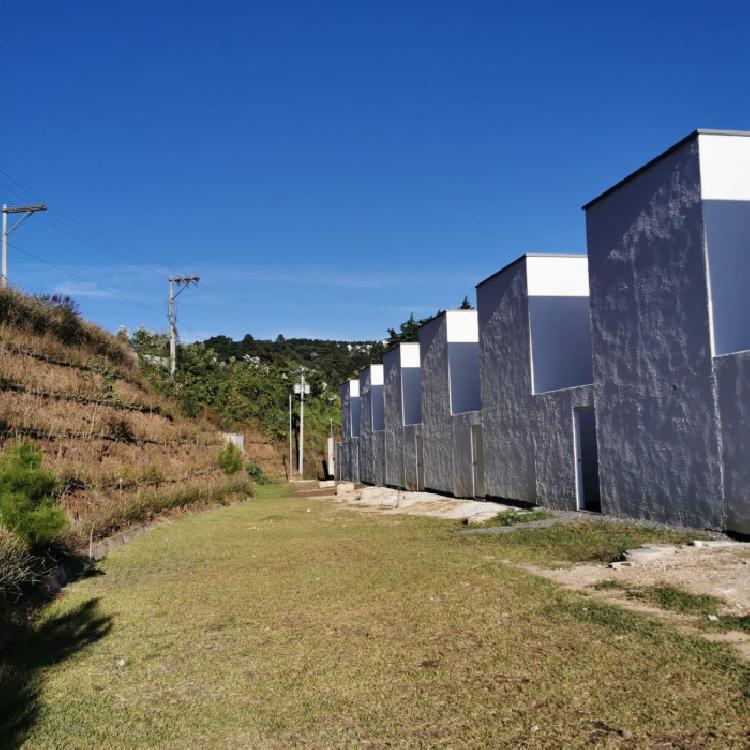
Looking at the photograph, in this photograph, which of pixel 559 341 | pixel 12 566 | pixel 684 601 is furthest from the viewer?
pixel 559 341

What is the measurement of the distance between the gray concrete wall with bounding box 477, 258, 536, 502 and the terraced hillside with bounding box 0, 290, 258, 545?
25.9 feet

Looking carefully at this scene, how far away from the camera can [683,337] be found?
434 inches

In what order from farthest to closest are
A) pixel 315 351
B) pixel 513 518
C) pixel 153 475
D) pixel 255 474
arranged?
pixel 315 351
pixel 255 474
pixel 153 475
pixel 513 518

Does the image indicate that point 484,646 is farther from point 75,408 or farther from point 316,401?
point 316,401

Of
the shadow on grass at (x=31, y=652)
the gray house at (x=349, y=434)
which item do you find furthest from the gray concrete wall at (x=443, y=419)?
the shadow on grass at (x=31, y=652)

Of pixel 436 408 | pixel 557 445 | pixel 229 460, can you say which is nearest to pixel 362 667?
pixel 557 445

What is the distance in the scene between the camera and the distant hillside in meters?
71.3

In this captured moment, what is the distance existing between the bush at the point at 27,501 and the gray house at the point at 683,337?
885 centimetres

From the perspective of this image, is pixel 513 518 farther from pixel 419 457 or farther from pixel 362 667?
pixel 419 457

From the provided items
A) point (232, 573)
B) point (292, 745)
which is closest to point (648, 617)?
point (292, 745)

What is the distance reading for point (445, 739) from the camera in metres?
3.76

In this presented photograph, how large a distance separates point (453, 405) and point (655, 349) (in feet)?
35.7

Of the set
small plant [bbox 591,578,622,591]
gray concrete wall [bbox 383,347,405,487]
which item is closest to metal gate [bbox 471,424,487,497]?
gray concrete wall [bbox 383,347,405,487]

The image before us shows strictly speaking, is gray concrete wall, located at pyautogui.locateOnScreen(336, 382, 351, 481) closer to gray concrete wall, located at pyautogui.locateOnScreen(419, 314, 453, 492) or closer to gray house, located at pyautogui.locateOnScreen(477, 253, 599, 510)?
gray concrete wall, located at pyautogui.locateOnScreen(419, 314, 453, 492)
